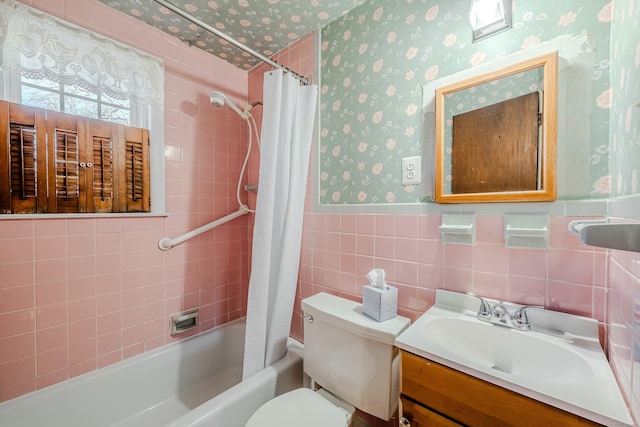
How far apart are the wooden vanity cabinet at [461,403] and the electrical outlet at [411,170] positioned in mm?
689

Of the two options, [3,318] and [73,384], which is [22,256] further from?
[73,384]

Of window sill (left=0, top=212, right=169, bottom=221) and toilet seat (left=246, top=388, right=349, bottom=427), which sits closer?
toilet seat (left=246, top=388, right=349, bottom=427)

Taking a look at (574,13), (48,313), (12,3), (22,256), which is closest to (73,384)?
(48,313)

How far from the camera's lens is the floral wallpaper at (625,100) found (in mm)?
535

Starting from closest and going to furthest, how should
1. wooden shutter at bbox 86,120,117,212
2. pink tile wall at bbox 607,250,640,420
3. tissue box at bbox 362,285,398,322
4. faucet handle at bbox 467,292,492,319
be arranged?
pink tile wall at bbox 607,250,640,420
faucet handle at bbox 467,292,492,319
tissue box at bbox 362,285,398,322
wooden shutter at bbox 86,120,117,212

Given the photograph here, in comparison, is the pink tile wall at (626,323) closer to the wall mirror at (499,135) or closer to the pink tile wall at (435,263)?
the pink tile wall at (435,263)

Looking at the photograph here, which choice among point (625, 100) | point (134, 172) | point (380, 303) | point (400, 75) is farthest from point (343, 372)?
point (134, 172)

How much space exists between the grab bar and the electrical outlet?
1146 millimetres

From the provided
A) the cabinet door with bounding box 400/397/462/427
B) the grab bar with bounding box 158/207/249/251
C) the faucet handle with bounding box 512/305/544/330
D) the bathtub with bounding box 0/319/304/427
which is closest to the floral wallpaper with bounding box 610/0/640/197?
the faucet handle with bounding box 512/305/544/330

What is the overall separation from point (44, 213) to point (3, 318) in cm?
46

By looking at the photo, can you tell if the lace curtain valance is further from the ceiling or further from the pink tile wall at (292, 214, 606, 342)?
the pink tile wall at (292, 214, 606, 342)

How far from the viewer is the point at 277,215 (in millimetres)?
1418

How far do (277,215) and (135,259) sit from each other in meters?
0.83

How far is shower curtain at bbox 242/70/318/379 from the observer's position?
1.34 meters
